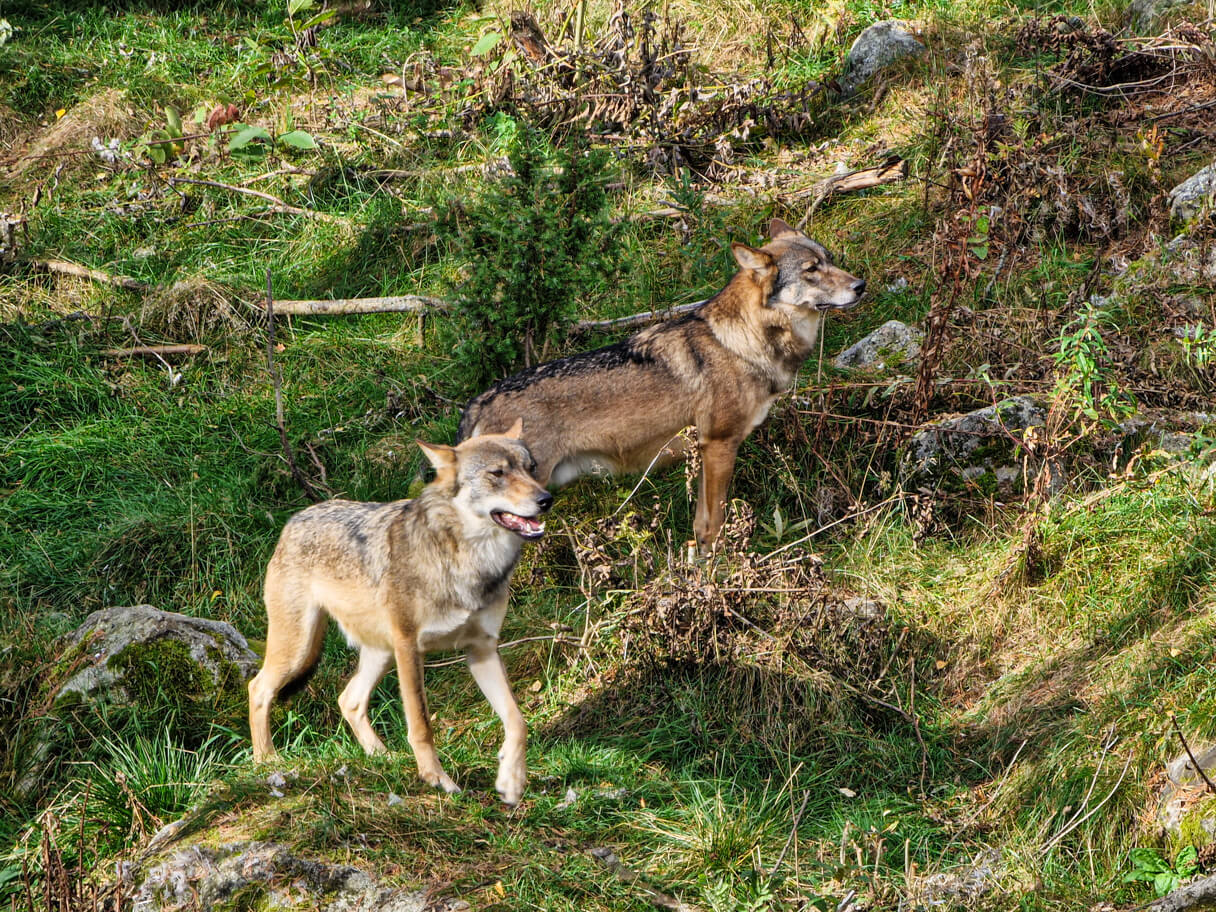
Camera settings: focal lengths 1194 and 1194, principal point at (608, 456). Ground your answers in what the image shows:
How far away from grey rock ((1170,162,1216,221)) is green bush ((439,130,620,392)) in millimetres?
4020

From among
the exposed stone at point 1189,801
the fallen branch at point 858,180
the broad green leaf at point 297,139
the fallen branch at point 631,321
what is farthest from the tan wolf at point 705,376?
the broad green leaf at point 297,139

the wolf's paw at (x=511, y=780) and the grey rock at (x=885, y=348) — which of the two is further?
the grey rock at (x=885, y=348)

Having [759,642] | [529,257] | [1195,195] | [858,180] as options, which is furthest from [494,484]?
[1195,195]

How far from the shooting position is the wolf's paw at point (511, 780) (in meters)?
5.12

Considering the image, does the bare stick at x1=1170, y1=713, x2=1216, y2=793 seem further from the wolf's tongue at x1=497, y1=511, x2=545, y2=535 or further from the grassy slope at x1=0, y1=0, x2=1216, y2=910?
the wolf's tongue at x1=497, y1=511, x2=545, y2=535

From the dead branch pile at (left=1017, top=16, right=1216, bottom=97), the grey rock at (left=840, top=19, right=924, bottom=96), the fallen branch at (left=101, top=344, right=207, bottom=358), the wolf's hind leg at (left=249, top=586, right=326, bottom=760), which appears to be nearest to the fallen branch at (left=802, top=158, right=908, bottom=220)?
the grey rock at (left=840, top=19, right=924, bottom=96)

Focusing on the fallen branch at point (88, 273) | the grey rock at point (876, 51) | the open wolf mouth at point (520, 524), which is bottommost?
the fallen branch at point (88, 273)

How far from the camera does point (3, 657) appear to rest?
6215 mm

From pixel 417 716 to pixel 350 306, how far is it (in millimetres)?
4944

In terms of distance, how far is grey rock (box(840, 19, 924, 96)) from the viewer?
10.6 m

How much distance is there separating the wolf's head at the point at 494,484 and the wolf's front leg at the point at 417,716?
2.20 ft

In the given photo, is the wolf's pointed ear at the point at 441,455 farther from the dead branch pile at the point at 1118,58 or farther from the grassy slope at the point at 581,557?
the dead branch pile at the point at 1118,58

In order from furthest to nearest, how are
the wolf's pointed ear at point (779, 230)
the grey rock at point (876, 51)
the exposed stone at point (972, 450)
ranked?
the grey rock at point (876, 51), the wolf's pointed ear at point (779, 230), the exposed stone at point (972, 450)

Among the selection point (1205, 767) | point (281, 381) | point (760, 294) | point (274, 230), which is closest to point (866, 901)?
point (1205, 767)
